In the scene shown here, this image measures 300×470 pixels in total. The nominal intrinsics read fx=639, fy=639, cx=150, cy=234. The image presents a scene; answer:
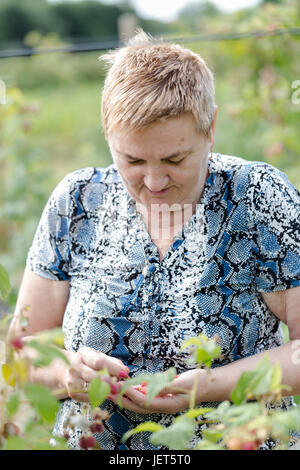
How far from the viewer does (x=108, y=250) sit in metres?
1.58

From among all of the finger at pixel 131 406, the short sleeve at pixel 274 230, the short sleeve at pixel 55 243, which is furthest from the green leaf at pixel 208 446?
the short sleeve at pixel 55 243

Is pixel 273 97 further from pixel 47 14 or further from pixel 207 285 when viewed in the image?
pixel 47 14

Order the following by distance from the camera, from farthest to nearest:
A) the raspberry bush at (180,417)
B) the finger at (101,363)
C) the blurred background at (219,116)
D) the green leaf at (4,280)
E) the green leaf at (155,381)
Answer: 1. the blurred background at (219,116)
2. the finger at (101,363)
3. the green leaf at (4,280)
4. the green leaf at (155,381)
5. the raspberry bush at (180,417)

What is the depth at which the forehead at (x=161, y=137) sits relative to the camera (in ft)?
4.50

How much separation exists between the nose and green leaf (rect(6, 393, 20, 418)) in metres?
0.69

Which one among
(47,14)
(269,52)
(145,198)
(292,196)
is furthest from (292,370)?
(47,14)

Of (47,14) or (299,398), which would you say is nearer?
(299,398)

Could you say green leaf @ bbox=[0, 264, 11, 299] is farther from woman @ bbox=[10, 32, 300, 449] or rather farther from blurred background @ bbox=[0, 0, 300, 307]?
blurred background @ bbox=[0, 0, 300, 307]

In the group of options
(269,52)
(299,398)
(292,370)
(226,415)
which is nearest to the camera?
(226,415)

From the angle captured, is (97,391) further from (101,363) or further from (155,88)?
(155,88)

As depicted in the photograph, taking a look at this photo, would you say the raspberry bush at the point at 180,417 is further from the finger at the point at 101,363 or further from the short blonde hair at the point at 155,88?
the short blonde hair at the point at 155,88

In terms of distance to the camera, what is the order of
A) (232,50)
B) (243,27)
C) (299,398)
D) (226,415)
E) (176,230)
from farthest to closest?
(232,50) < (243,27) < (299,398) < (176,230) < (226,415)

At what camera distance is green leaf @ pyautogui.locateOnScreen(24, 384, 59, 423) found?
0.84 m

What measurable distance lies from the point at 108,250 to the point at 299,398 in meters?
0.75
